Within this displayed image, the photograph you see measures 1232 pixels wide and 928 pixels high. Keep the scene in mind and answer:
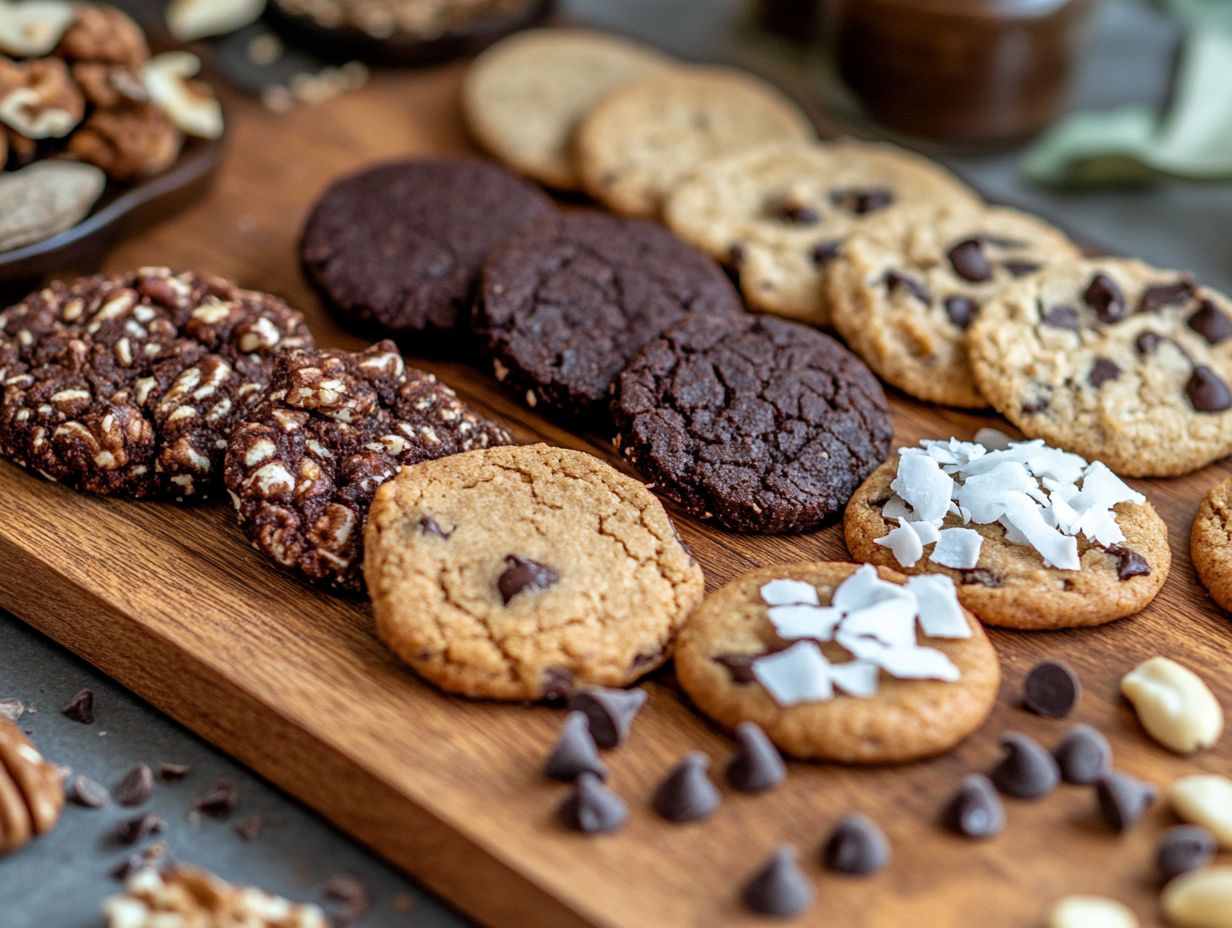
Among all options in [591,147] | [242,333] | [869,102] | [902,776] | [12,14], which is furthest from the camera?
[869,102]

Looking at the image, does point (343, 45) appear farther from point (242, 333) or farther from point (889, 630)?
point (889, 630)

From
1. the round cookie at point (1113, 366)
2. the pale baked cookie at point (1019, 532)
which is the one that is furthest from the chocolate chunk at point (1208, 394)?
the pale baked cookie at point (1019, 532)

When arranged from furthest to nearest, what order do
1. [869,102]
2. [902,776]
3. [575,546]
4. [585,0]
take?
1. [585,0]
2. [869,102]
3. [575,546]
4. [902,776]

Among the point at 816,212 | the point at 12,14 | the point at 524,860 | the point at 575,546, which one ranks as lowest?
the point at 524,860

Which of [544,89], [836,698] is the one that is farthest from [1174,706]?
[544,89]

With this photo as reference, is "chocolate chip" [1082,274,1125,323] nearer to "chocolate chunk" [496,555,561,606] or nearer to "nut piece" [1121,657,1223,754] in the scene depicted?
"nut piece" [1121,657,1223,754]

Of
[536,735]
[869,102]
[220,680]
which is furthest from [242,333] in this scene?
[869,102]
